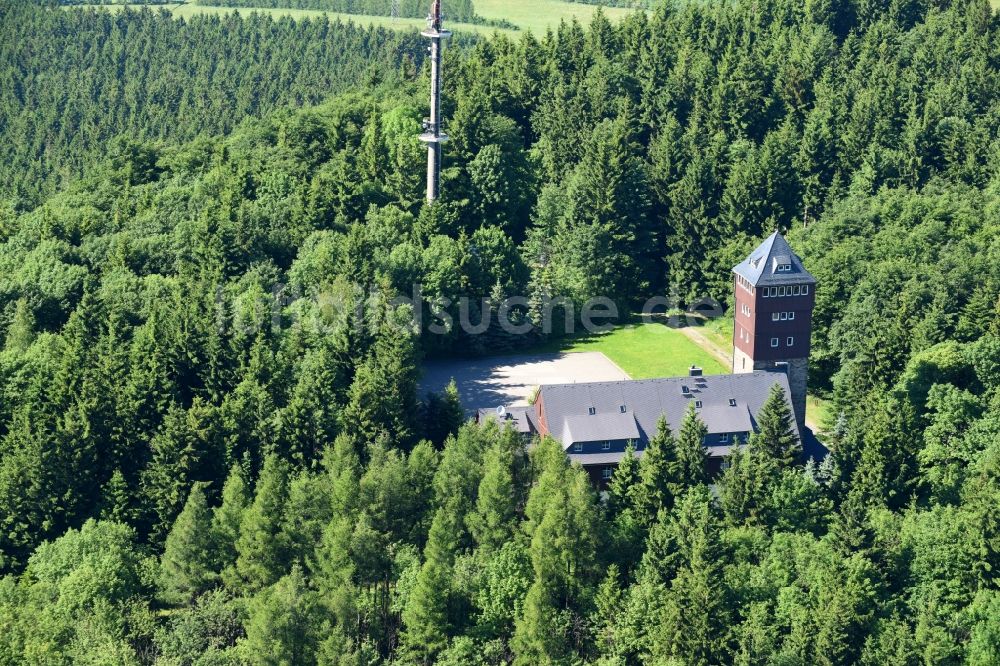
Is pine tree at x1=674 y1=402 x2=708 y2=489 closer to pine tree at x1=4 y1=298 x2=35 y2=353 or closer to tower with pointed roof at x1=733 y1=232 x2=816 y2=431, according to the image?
tower with pointed roof at x1=733 y1=232 x2=816 y2=431

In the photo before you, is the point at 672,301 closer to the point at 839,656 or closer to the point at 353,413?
the point at 353,413

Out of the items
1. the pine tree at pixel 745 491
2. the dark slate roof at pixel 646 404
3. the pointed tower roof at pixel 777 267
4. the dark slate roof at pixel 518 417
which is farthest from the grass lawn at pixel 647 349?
the pine tree at pixel 745 491

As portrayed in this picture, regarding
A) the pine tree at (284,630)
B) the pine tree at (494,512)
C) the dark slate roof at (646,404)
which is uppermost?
the dark slate roof at (646,404)

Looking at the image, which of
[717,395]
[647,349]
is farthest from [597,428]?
[647,349]

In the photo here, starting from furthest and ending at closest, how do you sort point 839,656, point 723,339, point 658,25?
point 658,25 < point 723,339 < point 839,656

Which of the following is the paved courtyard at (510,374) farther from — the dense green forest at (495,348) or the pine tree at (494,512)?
the pine tree at (494,512)

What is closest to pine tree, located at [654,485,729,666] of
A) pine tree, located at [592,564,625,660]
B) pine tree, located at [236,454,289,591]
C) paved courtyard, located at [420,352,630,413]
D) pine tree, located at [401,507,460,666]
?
pine tree, located at [592,564,625,660]

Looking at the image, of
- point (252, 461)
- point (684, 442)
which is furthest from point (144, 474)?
point (684, 442)

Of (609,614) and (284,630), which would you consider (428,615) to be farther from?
(609,614)
